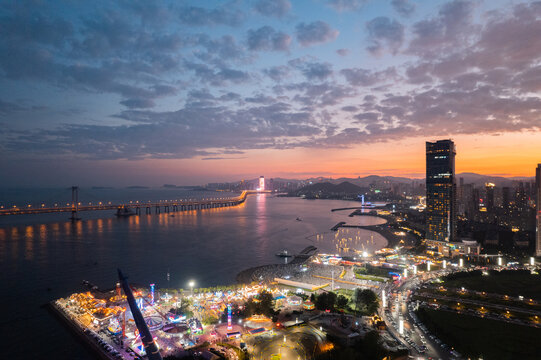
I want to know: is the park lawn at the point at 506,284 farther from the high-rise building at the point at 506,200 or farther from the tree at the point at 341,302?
the high-rise building at the point at 506,200

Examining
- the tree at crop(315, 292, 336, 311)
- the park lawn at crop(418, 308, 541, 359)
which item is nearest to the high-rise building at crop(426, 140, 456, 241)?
the park lawn at crop(418, 308, 541, 359)

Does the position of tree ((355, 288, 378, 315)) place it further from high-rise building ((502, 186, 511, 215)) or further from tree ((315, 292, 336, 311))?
high-rise building ((502, 186, 511, 215))

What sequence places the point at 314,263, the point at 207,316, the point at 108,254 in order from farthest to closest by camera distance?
the point at 108,254, the point at 314,263, the point at 207,316

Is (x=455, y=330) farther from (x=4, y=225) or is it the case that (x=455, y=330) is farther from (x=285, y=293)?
(x=4, y=225)

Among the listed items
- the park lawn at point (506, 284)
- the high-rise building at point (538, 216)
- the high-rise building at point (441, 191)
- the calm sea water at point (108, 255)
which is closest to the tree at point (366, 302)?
the park lawn at point (506, 284)

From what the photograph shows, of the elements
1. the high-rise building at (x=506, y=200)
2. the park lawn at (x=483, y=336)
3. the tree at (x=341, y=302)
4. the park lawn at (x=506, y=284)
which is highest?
the high-rise building at (x=506, y=200)

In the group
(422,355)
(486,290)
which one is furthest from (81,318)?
(486,290)

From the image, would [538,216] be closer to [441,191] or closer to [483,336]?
[441,191]
